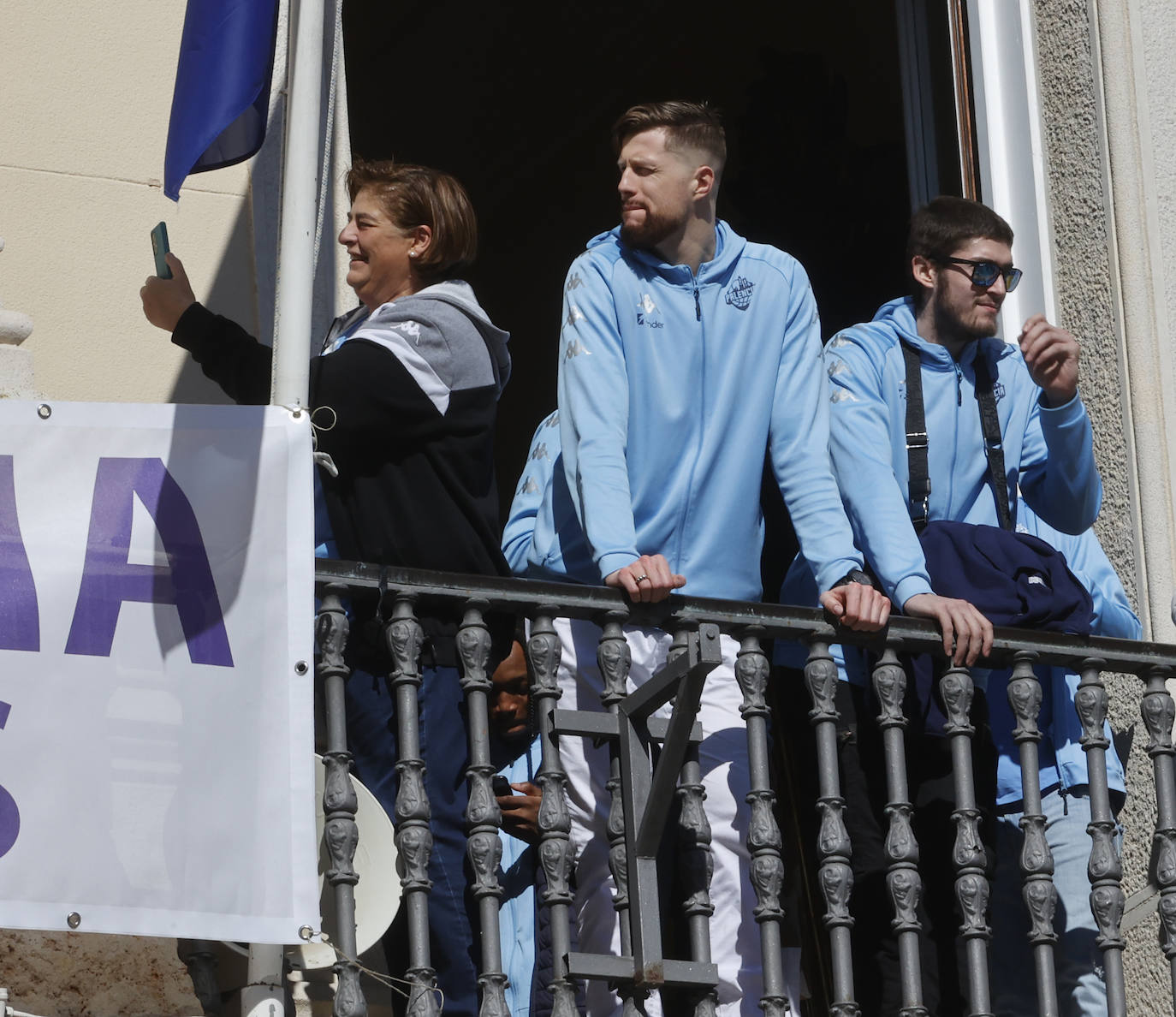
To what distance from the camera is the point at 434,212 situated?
5270mm

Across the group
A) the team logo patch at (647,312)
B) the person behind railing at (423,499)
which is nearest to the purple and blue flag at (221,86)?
the person behind railing at (423,499)

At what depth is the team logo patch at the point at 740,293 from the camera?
5270mm

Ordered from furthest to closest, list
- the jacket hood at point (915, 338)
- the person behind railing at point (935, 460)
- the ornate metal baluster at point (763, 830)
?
the jacket hood at point (915, 338) → the person behind railing at point (935, 460) → the ornate metal baluster at point (763, 830)

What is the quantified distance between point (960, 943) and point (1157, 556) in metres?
1.76

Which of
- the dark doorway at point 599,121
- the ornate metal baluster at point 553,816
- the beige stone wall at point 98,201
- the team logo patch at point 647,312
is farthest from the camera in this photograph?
the dark doorway at point 599,121

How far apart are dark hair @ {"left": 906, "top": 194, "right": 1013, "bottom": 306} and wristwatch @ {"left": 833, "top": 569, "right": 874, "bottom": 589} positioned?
2.84 ft

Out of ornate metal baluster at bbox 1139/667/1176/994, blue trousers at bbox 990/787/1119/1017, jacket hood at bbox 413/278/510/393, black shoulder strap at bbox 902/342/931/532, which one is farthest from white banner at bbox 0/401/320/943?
ornate metal baluster at bbox 1139/667/1176/994

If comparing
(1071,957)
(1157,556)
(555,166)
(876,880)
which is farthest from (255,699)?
(555,166)

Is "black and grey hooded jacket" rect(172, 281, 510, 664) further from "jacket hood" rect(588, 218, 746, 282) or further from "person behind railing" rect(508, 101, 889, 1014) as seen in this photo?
"jacket hood" rect(588, 218, 746, 282)

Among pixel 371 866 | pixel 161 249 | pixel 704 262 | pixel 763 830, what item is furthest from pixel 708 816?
pixel 161 249

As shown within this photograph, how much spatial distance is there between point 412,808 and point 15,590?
0.87 m

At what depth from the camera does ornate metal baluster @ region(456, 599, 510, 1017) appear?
181 inches

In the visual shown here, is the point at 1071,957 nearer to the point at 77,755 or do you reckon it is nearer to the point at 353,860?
the point at 353,860

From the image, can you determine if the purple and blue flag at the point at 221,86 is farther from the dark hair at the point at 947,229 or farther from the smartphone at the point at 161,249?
the dark hair at the point at 947,229
